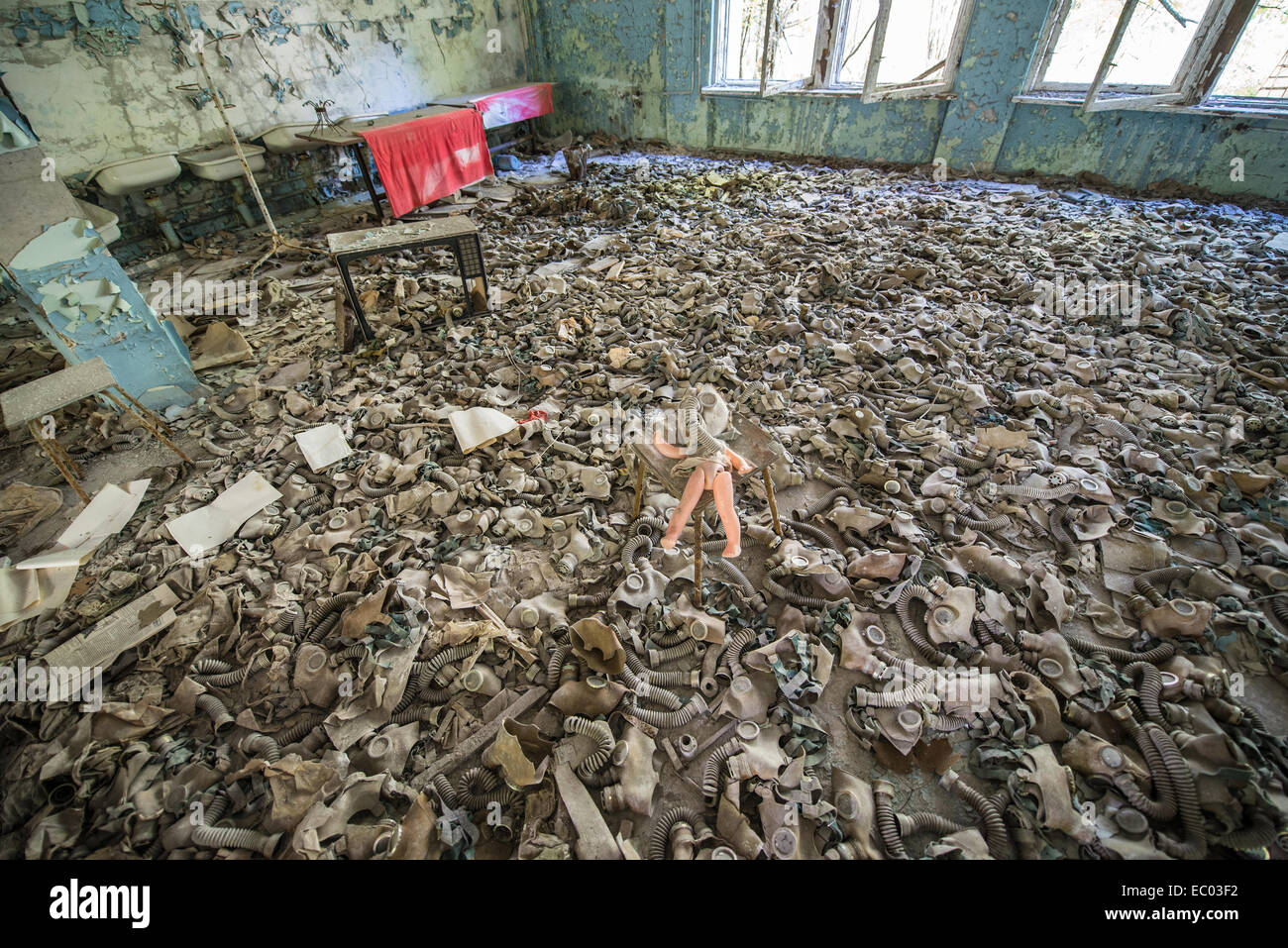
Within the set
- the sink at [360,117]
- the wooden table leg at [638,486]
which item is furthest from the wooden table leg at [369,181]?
the wooden table leg at [638,486]

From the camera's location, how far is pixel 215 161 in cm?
689

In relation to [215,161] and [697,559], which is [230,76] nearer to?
[215,161]

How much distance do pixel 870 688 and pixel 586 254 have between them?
633cm

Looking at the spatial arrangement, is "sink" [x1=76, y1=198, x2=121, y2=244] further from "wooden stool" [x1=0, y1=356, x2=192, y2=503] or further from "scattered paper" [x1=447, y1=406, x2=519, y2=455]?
"scattered paper" [x1=447, y1=406, x2=519, y2=455]

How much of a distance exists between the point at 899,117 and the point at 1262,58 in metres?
4.23

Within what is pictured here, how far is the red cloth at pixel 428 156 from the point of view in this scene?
7566 millimetres

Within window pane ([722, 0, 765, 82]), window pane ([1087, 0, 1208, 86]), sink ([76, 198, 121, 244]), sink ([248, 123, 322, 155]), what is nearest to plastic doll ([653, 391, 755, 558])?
sink ([76, 198, 121, 244])

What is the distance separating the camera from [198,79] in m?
6.90

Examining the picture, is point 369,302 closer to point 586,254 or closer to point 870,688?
point 586,254

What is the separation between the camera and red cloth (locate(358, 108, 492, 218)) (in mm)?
7566

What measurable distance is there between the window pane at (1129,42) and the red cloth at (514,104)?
893 centimetres

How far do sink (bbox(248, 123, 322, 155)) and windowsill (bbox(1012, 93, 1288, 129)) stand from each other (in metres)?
10.5

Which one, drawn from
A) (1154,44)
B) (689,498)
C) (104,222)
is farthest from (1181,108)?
(104,222)
